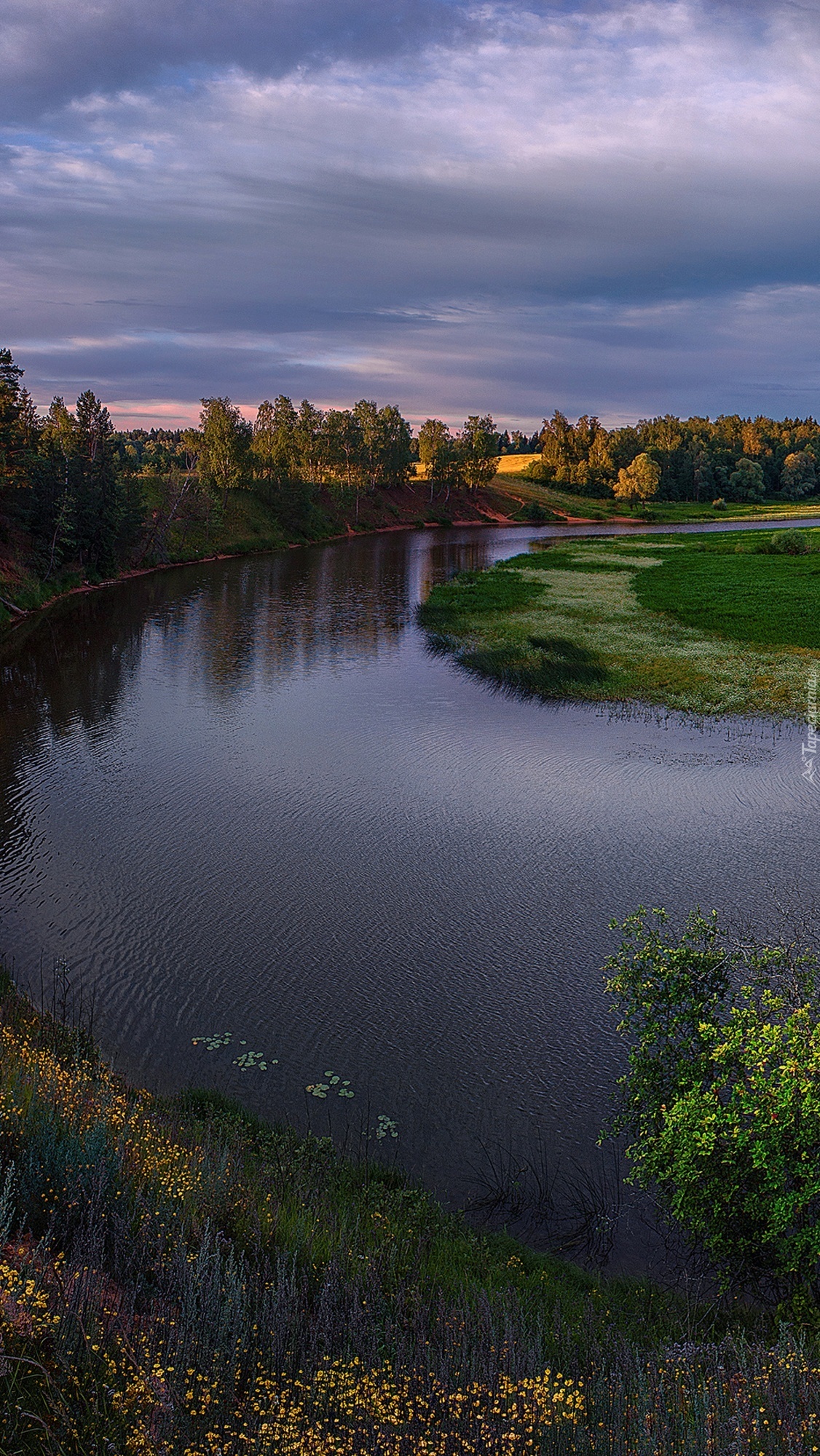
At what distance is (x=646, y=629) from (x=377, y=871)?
33783 millimetres

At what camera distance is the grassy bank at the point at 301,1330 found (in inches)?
236

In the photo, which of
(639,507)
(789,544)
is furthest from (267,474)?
(639,507)

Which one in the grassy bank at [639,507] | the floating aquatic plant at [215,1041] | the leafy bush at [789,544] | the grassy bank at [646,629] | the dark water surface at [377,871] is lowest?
the floating aquatic plant at [215,1041]

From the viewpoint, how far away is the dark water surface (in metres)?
14.0

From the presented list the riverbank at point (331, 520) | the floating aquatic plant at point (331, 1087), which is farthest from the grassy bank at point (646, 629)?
the riverbank at point (331, 520)

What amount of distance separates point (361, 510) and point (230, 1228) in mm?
130778

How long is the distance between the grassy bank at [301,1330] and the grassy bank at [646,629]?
27.6 m

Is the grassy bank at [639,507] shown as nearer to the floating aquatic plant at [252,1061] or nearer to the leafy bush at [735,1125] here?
the floating aquatic plant at [252,1061]

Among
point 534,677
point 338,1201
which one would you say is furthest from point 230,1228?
point 534,677

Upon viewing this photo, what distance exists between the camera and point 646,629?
164 ft

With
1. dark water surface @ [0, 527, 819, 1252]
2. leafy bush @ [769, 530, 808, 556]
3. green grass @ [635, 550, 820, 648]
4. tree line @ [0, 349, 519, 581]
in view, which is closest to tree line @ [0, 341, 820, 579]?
tree line @ [0, 349, 519, 581]

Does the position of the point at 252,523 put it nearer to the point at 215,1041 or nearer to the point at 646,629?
the point at 646,629

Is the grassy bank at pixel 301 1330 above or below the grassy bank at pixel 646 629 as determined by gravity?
below

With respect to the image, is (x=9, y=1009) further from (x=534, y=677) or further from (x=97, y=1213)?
(x=534, y=677)
